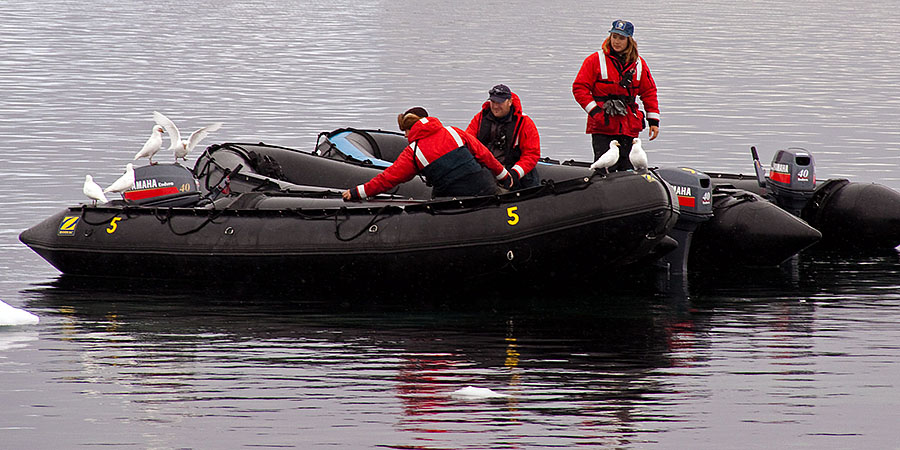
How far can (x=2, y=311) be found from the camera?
31.6ft

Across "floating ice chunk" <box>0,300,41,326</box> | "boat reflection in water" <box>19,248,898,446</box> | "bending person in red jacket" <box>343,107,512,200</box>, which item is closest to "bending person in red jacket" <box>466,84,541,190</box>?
"bending person in red jacket" <box>343,107,512,200</box>

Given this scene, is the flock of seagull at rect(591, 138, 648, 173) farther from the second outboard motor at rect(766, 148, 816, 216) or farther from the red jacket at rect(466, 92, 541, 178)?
the second outboard motor at rect(766, 148, 816, 216)

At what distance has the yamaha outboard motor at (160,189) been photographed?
1205cm

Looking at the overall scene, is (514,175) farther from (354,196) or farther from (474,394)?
(474,394)

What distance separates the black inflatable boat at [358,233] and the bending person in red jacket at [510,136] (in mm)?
766

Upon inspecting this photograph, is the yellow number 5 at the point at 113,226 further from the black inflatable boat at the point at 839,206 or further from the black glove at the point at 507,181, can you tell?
the black inflatable boat at the point at 839,206

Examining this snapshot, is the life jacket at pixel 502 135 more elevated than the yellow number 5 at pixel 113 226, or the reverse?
the life jacket at pixel 502 135

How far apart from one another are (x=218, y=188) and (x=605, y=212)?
4.41 metres

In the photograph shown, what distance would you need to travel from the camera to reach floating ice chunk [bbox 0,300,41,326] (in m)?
9.66

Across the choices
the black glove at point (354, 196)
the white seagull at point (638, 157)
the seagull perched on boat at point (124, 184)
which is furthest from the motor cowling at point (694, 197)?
the seagull perched on boat at point (124, 184)

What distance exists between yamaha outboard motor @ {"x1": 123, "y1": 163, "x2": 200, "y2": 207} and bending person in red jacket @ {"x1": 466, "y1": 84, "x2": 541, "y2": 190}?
2.68 metres

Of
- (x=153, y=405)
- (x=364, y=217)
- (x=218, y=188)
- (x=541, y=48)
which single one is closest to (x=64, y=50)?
(x=541, y=48)

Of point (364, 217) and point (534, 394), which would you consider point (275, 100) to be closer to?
point (364, 217)

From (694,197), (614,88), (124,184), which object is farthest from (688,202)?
(124,184)
